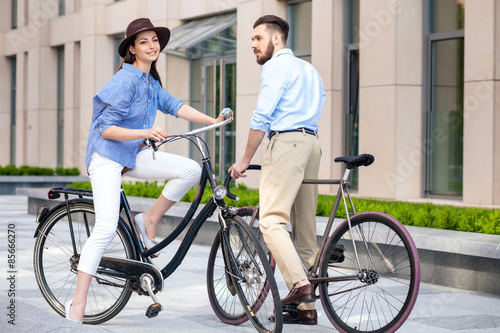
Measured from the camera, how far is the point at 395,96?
518 inches

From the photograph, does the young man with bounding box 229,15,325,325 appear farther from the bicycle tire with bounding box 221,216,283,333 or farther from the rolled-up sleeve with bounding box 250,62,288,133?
the bicycle tire with bounding box 221,216,283,333

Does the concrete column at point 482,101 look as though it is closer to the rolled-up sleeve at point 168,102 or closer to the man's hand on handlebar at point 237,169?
the rolled-up sleeve at point 168,102

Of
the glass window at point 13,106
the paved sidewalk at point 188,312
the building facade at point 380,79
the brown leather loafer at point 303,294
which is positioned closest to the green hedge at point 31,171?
the building facade at point 380,79

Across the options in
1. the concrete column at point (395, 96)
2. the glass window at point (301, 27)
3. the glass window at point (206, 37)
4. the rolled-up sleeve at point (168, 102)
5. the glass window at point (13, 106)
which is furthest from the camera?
the glass window at point (13, 106)

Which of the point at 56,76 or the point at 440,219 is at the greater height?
the point at 56,76

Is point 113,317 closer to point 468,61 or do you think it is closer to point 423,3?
point 468,61

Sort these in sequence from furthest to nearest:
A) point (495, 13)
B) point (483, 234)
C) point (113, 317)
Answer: point (495, 13), point (483, 234), point (113, 317)

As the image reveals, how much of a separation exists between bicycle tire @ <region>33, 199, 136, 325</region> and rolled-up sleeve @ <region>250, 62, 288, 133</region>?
1.08 metres

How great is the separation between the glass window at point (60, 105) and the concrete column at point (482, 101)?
18183mm

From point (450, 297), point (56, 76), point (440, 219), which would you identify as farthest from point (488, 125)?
point (56, 76)

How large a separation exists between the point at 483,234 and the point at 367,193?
6.79m

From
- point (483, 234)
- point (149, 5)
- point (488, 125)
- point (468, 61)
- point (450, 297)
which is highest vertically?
point (149, 5)

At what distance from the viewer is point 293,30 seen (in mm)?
16484

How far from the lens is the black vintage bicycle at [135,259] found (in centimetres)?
460
